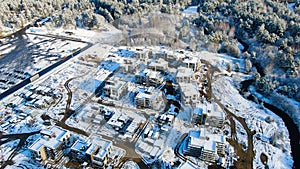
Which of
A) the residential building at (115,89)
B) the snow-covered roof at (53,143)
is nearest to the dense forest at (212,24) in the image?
the residential building at (115,89)

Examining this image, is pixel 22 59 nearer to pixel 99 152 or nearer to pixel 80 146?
pixel 80 146

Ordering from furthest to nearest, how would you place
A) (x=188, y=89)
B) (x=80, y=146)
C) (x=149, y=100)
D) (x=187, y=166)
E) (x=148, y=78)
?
(x=148, y=78), (x=188, y=89), (x=149, y=100), (x=80, y=146), (x=187, y=166)

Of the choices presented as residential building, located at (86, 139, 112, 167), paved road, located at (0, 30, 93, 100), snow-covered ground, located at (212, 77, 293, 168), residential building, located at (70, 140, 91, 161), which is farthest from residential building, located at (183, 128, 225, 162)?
paved road, located at (0, 30, 93, 100)

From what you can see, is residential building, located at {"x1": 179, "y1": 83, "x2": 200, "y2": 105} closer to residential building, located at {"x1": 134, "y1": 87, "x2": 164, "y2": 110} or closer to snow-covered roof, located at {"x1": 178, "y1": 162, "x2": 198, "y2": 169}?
residential building, located at {"x1": 134, "y1": 87, "x2": 164, "y2": 110}

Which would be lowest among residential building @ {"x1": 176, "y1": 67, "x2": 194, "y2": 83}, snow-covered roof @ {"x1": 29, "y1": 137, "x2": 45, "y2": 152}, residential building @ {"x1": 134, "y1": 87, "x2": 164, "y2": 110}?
snow-covered roof @ {"x1": 29, "y1": 137, "x2": 45, "y2": 152}

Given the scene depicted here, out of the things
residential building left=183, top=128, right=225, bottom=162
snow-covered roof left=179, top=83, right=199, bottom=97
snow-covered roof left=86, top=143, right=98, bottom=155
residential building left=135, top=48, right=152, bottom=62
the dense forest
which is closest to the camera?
snow-covered roof left=86, top=143, right=98, bottom=155

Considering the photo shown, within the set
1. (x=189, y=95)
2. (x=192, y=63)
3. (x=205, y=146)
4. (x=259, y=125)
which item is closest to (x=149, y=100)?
(x=189, y=95)

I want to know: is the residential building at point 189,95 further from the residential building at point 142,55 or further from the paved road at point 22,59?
the paved road at point 22,59
